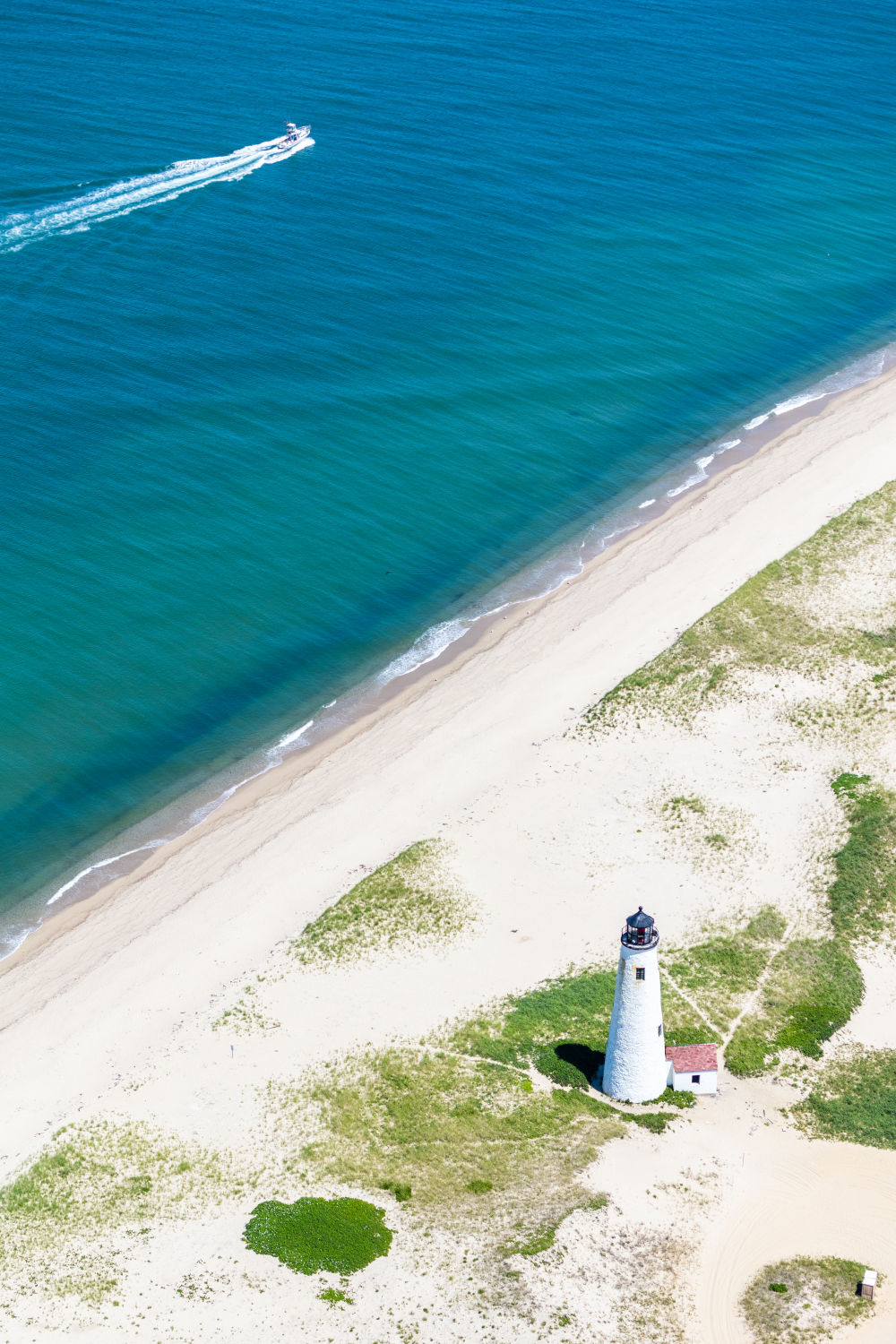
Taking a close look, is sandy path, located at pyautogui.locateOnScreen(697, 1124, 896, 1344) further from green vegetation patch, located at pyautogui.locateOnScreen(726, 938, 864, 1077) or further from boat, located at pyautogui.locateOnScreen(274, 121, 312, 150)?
boat, located at pyautogui.locateOnScreen(274, 121, 312, 150)

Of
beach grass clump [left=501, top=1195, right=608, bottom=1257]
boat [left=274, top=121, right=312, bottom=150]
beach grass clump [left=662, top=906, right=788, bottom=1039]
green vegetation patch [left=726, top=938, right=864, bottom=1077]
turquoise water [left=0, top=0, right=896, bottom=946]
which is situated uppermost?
boat [left=274, top=121, right=312, bottom=150]

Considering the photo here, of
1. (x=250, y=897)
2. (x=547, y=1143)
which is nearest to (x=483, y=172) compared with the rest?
(x=250, y=897)

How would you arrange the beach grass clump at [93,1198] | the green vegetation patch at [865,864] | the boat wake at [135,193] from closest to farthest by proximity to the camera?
the beach grass clump at [93,1198] < the green vegetation patch at [865,864] < the boat wake at [135,193]

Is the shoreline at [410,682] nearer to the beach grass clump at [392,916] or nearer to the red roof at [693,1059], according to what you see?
the beach grass clump at [392,916]

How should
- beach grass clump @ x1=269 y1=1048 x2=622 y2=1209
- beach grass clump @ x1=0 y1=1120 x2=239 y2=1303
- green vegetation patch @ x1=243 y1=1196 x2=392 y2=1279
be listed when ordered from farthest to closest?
1. beach grass clump @ x1=269 y1=1048 x2=622 y2=1209
2. beach grass clump @ x1=0 y1=1120 x2=239 y2=1303
3. green vegetation patch @ x1=243 y1=1196 x2=392 y2=1279

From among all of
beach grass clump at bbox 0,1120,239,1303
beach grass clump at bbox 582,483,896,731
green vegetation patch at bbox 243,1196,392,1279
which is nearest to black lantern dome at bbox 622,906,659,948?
green vegetation patch at bbox 243,1196,392,1279

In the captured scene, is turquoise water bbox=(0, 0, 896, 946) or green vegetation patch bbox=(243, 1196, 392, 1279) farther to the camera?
turquoise water bbox=(0, 0, 896, 946)

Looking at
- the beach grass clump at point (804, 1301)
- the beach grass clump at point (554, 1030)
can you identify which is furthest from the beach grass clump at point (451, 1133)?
the beach grass clump at point (804, 1301)
